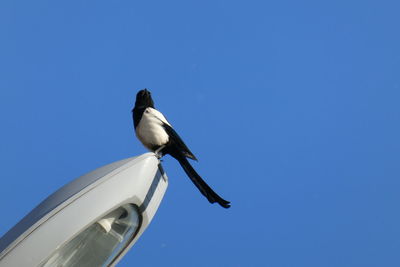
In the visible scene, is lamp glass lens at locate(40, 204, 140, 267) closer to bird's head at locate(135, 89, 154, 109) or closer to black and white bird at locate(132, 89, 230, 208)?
black and white bird at locate(132, 89, 230, 208)

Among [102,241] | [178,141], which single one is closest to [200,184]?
[178,141]

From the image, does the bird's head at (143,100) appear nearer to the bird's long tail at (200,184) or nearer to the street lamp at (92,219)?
the bird's long tail at (200,184)

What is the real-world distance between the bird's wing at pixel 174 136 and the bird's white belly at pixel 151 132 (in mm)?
28

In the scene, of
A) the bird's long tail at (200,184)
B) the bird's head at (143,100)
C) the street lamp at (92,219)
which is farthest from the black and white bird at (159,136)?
the street lamp at (92,219)

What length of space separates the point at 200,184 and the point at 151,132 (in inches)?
23.0

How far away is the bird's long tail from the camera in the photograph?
9.57 ft

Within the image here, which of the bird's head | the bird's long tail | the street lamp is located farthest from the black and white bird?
the street lamp

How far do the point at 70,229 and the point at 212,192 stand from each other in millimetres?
1367

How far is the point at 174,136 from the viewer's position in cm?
361

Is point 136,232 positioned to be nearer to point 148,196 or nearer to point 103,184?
point 148,196

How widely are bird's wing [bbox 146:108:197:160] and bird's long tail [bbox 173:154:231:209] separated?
51 mm

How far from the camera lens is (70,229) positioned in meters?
1.72

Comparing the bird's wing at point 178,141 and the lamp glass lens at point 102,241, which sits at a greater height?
the bird's wing at point 178,141

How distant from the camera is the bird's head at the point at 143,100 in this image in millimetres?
3844
